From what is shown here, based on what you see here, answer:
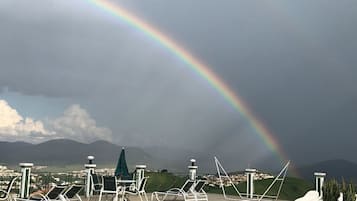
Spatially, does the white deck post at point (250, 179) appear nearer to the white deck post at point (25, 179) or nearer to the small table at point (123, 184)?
the small table at point (123, 184)

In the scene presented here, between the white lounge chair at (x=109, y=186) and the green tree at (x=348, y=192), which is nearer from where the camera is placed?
the green tree at (x=348, y=192)

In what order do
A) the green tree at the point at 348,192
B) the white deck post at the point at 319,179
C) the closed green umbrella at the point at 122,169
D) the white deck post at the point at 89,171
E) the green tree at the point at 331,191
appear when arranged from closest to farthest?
the green tree at the point at 348,192 → the green tree at the point at 331,191 → the white deck post at the point at 319,179 → the closed green umbrella at the point at 122,169 → the white deck post at the point at 89,171

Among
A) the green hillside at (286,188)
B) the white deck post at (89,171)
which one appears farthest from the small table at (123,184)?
the green hillside at (286,188)

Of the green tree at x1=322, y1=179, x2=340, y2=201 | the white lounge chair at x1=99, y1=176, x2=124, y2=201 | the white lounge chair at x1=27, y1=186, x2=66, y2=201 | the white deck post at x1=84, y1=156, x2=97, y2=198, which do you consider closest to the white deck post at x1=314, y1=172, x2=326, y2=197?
the green tree at x1=322, y1=179, x2=340, y2=201

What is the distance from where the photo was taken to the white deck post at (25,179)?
319 inches

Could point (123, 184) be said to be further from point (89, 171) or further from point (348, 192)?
point (348, 192)

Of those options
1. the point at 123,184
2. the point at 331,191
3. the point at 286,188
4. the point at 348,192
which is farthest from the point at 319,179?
the point at 286,188

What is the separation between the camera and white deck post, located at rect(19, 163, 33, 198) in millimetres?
8092

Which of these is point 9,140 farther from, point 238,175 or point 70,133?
point 238,175

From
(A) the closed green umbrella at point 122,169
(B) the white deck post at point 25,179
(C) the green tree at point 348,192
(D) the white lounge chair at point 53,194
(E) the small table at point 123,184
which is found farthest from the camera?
(A) the closed green umbrella at point 122,169

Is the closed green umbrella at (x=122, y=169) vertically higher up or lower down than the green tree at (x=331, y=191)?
higher up

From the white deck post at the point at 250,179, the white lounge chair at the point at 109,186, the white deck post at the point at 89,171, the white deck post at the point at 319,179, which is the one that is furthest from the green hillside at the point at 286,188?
the white lounge chair at the point at 109,186

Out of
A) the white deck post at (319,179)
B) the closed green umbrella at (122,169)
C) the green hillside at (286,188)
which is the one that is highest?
the closed green umbrella at (122,169)

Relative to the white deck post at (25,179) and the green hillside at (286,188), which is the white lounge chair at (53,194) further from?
→ the green hillside at (286,188)
